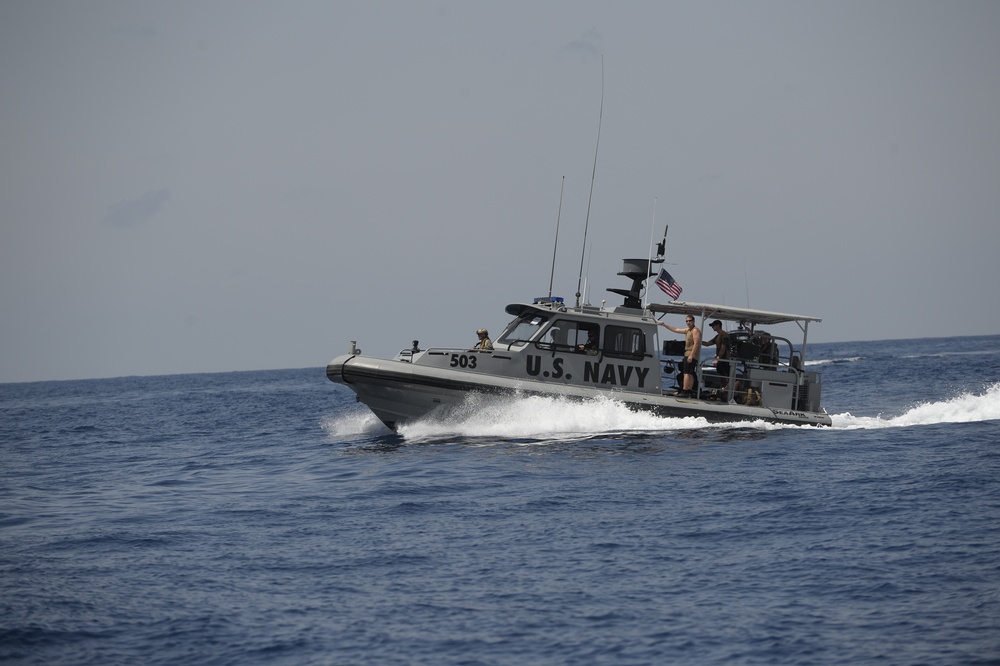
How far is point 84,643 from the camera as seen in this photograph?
838cm

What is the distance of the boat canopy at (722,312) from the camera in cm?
2019

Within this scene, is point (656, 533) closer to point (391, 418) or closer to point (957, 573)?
point (957, 573)

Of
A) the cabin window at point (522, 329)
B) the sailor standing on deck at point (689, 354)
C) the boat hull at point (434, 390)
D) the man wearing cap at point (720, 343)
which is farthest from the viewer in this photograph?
the man wearing cap at point (720, 343)

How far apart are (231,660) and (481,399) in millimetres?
11413

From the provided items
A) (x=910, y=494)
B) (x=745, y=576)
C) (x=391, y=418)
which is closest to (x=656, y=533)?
(x=745, y=576)

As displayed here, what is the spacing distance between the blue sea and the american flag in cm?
270

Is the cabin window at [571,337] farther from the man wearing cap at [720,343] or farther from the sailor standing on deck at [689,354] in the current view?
the man wearing cap at [720,343]

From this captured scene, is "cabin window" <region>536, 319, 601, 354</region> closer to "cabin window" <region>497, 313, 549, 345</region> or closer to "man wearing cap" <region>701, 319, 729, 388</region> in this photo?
"cabin window" <region>497, 313, 549, 345</region>

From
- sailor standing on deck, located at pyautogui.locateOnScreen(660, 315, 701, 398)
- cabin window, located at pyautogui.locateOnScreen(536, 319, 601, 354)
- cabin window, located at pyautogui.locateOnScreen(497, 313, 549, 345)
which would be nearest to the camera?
cabin window, located at pyautogui.locateOnScreen(536, 319, 601, 354)

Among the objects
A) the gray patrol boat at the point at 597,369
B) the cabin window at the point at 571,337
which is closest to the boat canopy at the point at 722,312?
the gray patrol boat at the point at 597,369

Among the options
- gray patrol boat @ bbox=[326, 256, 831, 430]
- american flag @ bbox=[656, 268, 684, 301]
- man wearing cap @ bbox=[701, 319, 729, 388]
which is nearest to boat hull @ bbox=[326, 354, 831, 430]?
gray patrol boat @ bbox=[326, 256, 831, 430]

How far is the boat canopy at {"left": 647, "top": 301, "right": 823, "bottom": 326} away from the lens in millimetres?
20188

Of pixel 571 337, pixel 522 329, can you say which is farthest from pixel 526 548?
pixel 522 329

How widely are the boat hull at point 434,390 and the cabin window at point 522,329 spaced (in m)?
1.09
